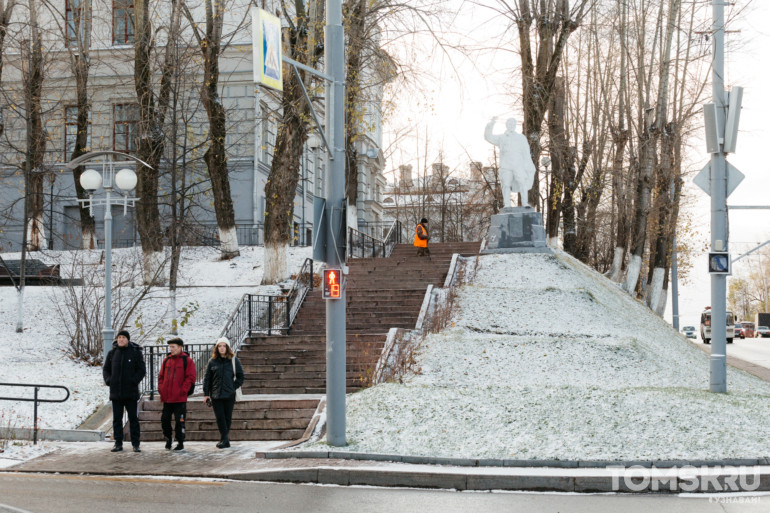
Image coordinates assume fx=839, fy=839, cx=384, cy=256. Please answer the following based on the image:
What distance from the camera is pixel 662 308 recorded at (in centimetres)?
4225

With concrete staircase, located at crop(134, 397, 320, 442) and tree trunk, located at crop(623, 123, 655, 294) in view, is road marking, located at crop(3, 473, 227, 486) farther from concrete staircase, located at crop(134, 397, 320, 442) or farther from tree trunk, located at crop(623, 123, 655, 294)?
tree trunk, located at crop(623, 123, 655, 294)

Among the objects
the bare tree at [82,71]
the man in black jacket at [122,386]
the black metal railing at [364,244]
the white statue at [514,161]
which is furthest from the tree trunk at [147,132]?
the man in black jacket at [122,386]

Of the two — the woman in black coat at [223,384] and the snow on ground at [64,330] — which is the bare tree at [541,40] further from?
the woman in black coat at [223,384]


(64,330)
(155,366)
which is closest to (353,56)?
(64,330)

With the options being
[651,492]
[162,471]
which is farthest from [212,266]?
[651,492]

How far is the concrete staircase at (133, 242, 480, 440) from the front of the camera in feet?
47.1

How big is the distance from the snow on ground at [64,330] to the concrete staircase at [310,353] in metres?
2.00

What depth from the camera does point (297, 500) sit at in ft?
29.8

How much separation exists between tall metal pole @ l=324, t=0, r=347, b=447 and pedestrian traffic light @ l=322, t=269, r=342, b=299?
0.10m

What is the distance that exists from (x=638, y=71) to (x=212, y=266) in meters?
19.0

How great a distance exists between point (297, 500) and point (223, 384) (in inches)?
158

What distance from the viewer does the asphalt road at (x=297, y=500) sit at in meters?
8.52

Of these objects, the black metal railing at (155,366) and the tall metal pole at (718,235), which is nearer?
the tall metal pole at (718,235)

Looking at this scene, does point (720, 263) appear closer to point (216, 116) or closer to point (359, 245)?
point (216, 116)
